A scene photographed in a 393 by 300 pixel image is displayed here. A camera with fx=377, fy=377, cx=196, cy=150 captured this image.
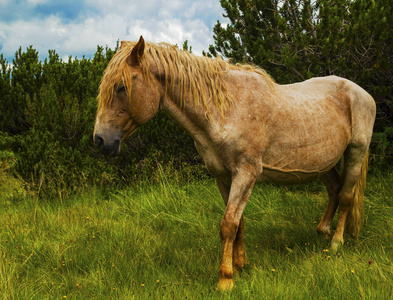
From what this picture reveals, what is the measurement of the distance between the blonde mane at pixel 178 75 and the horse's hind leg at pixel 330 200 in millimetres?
1699

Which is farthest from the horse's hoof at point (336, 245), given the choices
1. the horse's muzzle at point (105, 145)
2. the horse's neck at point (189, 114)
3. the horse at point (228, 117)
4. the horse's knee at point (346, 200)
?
the horse's muzzle at point (105, 145)

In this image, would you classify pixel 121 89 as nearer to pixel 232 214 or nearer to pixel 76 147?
pixel 232 214

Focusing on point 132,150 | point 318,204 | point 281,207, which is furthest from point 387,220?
point 132,150

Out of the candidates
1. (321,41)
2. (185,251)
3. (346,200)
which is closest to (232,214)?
(185,251)

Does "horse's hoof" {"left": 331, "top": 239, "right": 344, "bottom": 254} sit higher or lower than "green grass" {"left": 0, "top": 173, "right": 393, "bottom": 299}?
lower

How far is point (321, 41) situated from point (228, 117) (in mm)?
3125

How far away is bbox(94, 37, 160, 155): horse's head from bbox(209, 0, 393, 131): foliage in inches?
119

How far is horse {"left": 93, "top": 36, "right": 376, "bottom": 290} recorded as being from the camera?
2557 mm

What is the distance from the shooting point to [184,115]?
9.05 ft

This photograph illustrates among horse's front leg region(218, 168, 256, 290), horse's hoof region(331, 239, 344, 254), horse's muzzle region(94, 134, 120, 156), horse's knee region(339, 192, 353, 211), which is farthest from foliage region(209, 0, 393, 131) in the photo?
horse's muzzle region(94, 134, 120, 156)

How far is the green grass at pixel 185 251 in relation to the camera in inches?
102

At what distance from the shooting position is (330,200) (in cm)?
383

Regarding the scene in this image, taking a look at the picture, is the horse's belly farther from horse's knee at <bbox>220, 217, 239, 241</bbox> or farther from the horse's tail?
the horse's tail

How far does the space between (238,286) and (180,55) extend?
1728 mm
